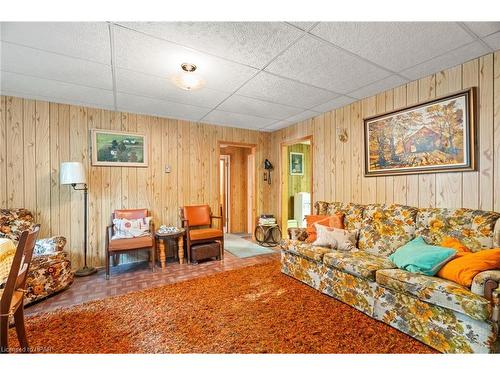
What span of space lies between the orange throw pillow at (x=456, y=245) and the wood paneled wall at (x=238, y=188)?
437 cm

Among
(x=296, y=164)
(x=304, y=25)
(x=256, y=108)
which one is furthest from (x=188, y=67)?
(x=296, y=164)

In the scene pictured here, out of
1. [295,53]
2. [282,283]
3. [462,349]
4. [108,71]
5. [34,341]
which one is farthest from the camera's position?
[282,283]

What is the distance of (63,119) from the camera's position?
313cm

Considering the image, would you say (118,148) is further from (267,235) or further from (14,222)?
(267,235)

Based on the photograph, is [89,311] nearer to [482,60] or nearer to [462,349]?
[462,349]

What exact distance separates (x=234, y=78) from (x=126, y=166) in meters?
2.28

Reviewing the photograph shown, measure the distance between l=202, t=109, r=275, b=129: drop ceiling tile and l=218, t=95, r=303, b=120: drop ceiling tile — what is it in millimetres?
175

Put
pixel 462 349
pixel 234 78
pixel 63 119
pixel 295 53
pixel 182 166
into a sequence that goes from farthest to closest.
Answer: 1. pixel 182 166
2. pixel 63 119
3. pixel 234 78
4. pixel 295 53
5. pixel 462 349

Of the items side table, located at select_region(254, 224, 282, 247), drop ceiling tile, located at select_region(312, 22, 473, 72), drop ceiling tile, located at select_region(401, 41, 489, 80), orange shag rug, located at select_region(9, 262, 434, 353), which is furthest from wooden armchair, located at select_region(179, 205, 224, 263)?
drop ceiling tile, located at select_region(401, 41, 489, 80)

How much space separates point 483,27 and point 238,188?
5.04 m

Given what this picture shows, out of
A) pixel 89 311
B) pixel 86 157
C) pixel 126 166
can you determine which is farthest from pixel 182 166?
pixel 89 311

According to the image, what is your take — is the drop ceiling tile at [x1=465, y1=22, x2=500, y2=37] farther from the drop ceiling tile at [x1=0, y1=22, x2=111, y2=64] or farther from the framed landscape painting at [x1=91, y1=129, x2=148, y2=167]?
the framed landscape painting at [x1=91, y1=129, x2=148, y2=167]

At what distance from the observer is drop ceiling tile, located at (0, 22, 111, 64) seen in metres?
1.59

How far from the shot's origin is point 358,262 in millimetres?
2074
